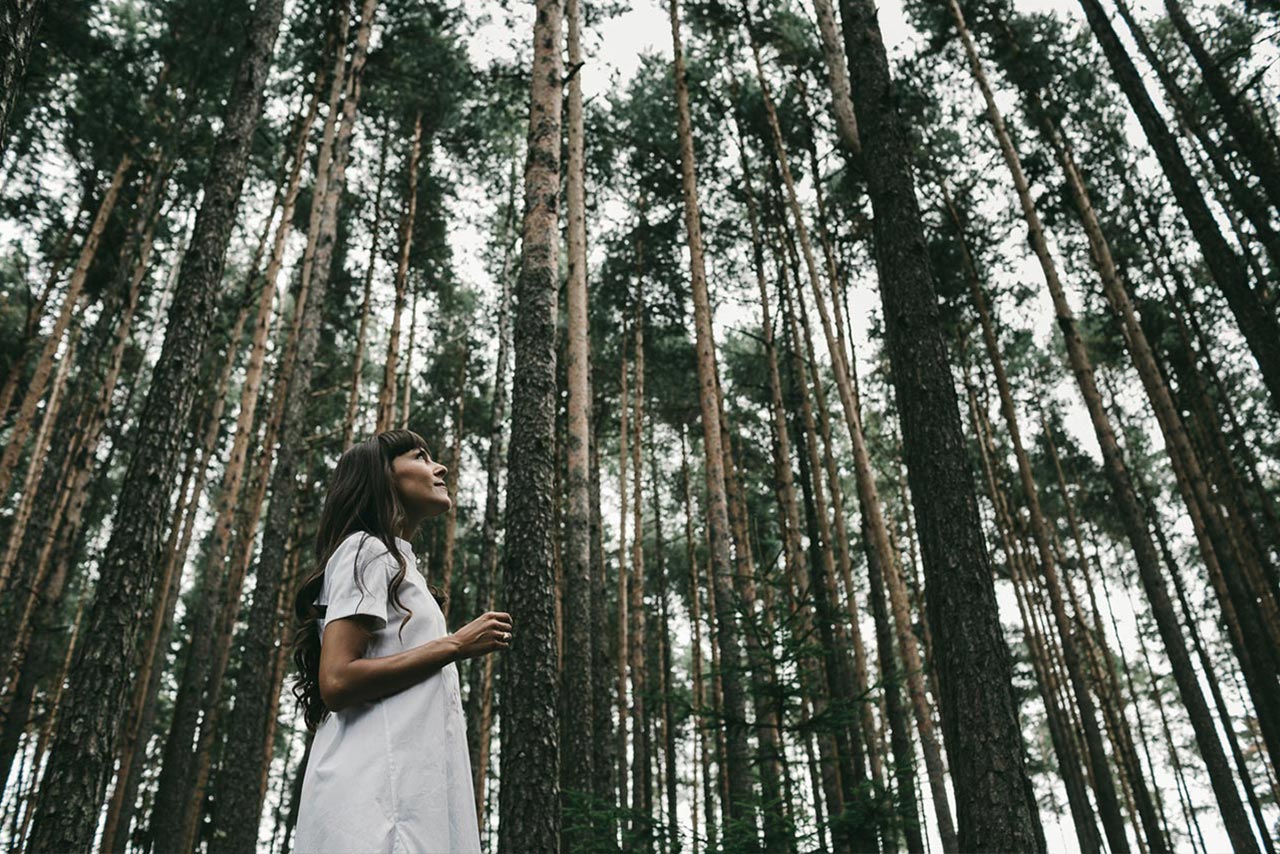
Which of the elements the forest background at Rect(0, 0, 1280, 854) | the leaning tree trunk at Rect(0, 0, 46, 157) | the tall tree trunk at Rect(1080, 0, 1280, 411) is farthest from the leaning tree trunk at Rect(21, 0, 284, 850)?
the tall tree trunk at Rect(1080, 0, 1280, 411)

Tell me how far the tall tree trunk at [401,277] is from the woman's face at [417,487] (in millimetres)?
9732

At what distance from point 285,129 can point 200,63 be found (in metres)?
1.55

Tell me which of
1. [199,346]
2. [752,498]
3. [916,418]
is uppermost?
[752,498]

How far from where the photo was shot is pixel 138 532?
481 centimetres

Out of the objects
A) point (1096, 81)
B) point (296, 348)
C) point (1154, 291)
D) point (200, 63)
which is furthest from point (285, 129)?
point (1154, 291)

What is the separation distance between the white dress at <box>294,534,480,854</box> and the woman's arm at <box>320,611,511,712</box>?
0.10 feet

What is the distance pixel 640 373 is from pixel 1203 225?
9.83 meters

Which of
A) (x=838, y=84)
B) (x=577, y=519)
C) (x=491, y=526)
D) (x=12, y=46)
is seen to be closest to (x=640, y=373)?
(x=491, y=526)

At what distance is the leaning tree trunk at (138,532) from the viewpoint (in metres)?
4.13

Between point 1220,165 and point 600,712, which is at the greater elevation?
point 1220,165

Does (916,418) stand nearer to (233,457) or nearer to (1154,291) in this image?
(233,457)

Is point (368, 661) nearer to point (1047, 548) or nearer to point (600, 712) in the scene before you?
point (600, 712)

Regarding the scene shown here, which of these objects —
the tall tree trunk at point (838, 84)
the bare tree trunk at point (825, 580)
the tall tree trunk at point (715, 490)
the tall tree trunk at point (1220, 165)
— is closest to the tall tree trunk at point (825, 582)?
the bare tree trunk at point (825, 580)

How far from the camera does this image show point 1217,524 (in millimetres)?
Result: 10008
